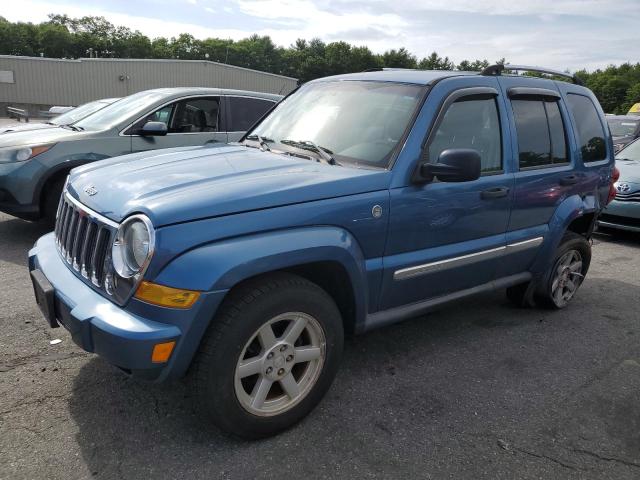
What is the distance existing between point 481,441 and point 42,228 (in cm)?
569

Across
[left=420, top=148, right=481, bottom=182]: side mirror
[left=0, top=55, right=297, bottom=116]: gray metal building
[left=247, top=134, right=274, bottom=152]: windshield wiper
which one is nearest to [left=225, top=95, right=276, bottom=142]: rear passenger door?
[left=247, top=134, right=274, bottom=152]: windshield wiper

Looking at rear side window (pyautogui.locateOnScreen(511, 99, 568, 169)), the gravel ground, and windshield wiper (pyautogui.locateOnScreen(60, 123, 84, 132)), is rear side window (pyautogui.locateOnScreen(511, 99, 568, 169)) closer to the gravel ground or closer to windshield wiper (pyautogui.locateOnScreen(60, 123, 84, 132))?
the gravel ground

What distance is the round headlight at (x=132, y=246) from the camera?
225 cm

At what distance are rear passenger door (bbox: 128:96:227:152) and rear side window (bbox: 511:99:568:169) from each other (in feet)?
13.2

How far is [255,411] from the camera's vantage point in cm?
253

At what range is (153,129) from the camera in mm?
5848

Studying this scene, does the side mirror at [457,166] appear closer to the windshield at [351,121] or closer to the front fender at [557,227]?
the windshield at [351,121]

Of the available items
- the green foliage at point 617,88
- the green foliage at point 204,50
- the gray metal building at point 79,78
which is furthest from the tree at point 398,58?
the gray metal building at point 79,78

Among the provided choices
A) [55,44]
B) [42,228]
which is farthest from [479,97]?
[55,44]

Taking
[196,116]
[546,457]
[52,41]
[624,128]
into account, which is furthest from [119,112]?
[52,41]

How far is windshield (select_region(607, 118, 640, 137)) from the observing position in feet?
42.6

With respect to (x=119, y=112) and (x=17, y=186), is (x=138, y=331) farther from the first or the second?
(x=119, y=112)

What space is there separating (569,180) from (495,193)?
1070 mm

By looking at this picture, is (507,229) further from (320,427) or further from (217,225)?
(217,225)
